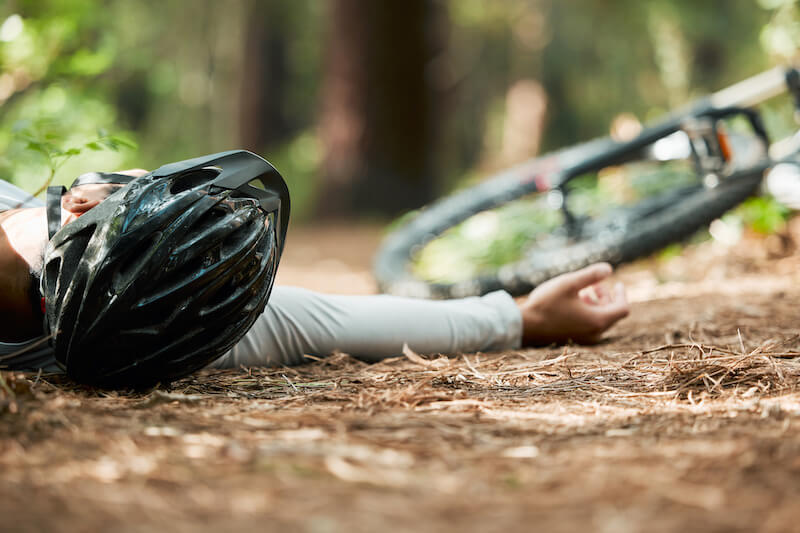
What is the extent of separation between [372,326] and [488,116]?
1835 cm

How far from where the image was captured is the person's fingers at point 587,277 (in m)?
2.34

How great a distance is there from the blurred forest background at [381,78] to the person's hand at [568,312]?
300cm

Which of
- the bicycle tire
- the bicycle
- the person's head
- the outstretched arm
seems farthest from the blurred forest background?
the outstretched arm

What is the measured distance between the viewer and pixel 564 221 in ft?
14.5

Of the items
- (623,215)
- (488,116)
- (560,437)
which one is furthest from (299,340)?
(488,116)

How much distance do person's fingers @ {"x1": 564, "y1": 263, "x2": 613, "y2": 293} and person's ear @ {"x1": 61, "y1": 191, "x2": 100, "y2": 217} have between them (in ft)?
4.84

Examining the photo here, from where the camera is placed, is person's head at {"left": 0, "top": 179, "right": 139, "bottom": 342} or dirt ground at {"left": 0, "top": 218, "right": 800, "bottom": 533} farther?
person's head at {"left": 0, "top": 179, "right": 139, "bottom": 342}

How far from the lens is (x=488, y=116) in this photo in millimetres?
19812

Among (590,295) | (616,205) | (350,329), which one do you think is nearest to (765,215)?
(616,205)

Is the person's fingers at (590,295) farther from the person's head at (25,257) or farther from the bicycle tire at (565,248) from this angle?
the person's head at (25,257)

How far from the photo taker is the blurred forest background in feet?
25.1

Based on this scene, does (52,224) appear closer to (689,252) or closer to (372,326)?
(372,326)

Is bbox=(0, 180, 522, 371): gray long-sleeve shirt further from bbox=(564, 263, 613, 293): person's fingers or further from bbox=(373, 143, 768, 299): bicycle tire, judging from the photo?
bbox=(373, 143, 768, 299): bicycle tire

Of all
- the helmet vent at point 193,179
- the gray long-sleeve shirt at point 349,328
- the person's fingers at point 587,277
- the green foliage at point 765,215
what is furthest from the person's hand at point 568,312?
the green foliage at point 765,215
